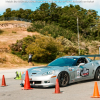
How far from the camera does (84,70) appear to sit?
35.1 feet

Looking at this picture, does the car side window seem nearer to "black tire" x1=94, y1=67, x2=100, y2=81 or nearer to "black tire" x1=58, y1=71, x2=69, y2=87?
"black tire" x1=94, y1=67, x2=100, y2=81

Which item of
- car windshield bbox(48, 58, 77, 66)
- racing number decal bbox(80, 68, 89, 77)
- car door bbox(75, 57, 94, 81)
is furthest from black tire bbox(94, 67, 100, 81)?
car windshield bbox(48, 58, 77, 66)

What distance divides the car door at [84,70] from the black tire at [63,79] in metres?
0.76

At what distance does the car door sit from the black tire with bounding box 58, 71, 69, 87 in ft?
2.48

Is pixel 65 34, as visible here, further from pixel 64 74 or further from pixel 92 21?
pixel 64 74

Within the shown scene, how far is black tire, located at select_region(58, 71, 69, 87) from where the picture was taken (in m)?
9.36

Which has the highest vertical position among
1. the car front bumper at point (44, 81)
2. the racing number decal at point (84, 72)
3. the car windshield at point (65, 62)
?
the car windshield at point (65, 62)

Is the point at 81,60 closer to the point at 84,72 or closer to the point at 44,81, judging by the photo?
the point at 84,72

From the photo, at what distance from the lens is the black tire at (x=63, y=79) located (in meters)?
9.36

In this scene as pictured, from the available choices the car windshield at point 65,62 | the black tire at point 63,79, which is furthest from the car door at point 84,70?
the black tire at point 63,79

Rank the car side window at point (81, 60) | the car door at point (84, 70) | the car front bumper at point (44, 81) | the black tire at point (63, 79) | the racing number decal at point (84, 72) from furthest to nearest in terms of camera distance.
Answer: the car side window at point (81, 60) < the racing number decal at point (84, 72) < the car door at point (84, 70) < the black tire at point (63, 79) < the car front bumper at point (44, 81)

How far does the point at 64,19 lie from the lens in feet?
238

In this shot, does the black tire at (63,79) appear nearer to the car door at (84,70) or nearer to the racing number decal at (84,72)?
the car door at (84,70)

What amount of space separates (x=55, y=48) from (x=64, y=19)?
34.8 m
